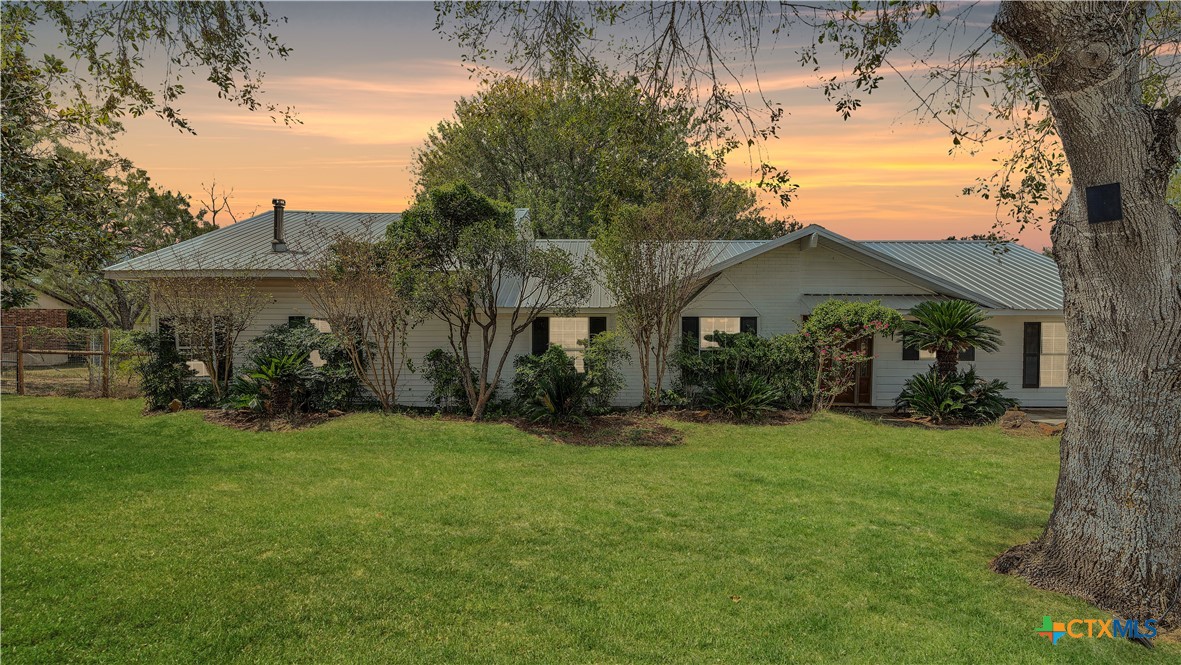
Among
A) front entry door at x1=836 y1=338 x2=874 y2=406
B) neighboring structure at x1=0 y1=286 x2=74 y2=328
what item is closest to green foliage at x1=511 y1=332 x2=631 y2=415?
front entry door at x1=836 y1=338 x2=874 y2=406

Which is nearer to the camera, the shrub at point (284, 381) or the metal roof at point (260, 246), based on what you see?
the shrub at point (284, 381)

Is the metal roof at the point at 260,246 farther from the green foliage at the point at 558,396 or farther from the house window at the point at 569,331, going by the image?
the green foliage at the point at 558,396

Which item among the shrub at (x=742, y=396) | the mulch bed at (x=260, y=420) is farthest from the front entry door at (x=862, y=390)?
the mulch bed at (x=260, y=420)

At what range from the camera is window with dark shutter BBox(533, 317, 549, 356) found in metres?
15.3

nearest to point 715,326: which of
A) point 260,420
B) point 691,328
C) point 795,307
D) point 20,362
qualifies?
point 691,328

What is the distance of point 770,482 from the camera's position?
8.90 meters

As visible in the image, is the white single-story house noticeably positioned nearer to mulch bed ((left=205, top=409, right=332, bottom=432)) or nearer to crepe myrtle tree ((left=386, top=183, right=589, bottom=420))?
crepe myrtle tree ((left=386, top=183, right=589, bottom=420))

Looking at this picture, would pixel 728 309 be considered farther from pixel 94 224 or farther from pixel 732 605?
pixel 94 224

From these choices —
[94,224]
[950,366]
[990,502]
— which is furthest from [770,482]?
[94,224]

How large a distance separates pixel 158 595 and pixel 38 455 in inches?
265

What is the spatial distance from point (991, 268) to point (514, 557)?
17.2 m

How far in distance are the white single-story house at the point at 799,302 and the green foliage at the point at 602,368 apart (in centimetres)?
155

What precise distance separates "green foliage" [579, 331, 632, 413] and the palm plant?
638cm

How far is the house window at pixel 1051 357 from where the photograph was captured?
52.2 feet
